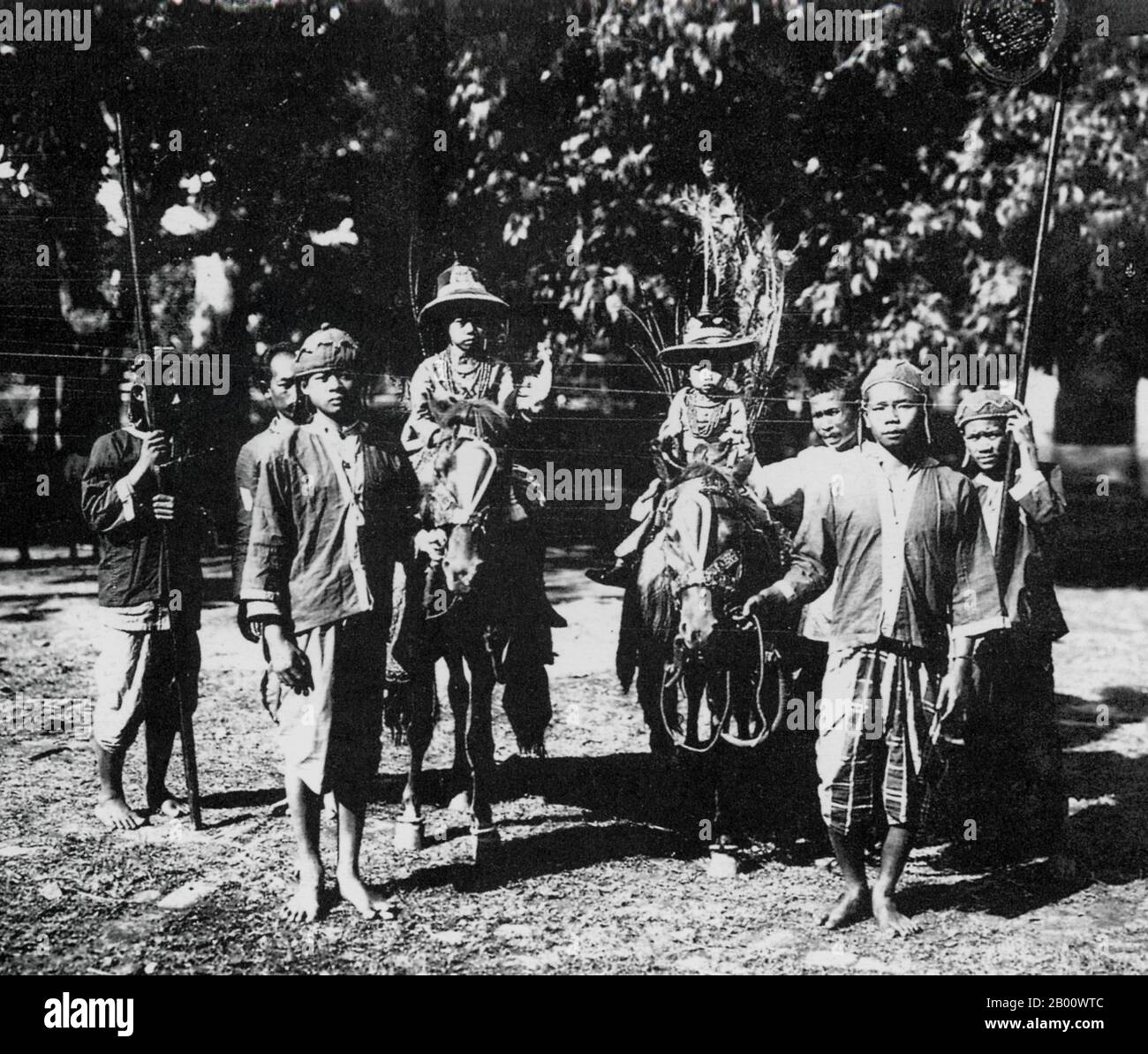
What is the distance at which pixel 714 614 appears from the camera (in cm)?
432

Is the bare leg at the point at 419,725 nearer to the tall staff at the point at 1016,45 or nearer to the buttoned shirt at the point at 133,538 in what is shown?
the buttoned shirt at the point at 133,538

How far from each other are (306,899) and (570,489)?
2.64 metres

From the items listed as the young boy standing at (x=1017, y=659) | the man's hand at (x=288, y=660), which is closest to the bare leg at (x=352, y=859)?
the man's hand at (x=288, y=660)

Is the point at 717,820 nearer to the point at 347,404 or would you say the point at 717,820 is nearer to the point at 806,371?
the point at 347,404

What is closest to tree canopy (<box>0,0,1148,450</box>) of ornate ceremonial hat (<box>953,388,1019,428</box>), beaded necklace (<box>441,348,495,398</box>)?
beaded necklace (<box>441,348,495,398</box>)

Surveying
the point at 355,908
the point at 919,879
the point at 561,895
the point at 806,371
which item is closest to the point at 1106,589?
the point at 806,371

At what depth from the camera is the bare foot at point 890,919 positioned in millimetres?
3938

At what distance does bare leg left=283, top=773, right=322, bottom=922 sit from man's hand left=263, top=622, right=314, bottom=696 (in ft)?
1.16

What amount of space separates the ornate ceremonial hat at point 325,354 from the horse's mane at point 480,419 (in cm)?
79

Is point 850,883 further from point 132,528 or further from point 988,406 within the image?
point 132,528

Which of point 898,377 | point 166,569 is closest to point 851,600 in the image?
point 898,377
